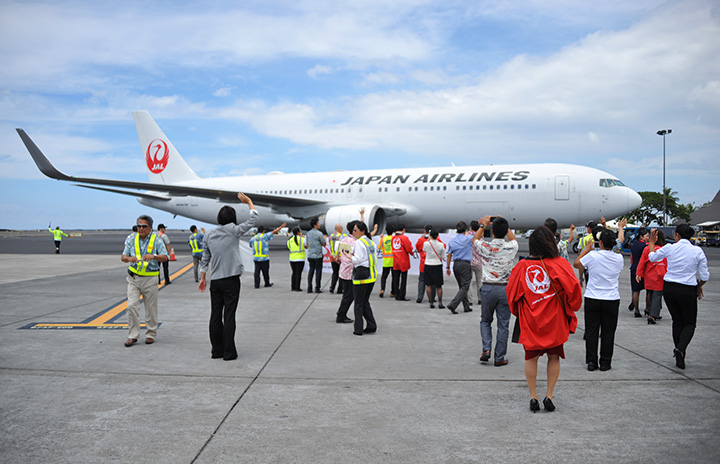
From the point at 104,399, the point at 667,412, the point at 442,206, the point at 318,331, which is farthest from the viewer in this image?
the point at 442,206

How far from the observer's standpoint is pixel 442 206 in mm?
24094

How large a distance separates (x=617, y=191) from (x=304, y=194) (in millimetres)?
15545

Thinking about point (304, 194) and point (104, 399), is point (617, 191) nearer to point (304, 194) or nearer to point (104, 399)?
point (304, 194)

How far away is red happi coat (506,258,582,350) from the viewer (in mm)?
4312

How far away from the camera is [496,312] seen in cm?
593

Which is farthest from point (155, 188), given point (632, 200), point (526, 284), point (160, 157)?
point (526, 284)

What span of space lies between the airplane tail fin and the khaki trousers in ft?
88.6

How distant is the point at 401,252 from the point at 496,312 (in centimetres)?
512

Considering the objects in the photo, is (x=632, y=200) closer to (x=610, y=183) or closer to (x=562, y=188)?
(x=610, y=183)

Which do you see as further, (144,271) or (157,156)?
(157,156)

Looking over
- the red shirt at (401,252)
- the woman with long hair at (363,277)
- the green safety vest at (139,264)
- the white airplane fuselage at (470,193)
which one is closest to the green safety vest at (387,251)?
the red shirt at (401,252)

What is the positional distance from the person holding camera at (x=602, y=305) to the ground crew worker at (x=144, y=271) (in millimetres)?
5483

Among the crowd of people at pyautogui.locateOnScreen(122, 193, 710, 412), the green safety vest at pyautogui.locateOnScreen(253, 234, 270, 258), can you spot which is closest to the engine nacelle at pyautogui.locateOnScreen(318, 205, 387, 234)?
the green safety vest at pyautogui.locateOnScreen(253, 234, 270, 258)

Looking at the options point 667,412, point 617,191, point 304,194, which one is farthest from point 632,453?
point 304,194
